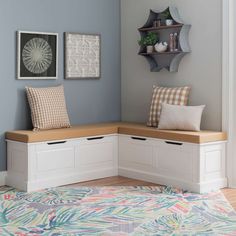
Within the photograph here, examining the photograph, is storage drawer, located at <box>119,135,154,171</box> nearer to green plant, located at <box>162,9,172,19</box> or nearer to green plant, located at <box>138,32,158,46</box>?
green plant, located at <box>138,32,158,46</box>

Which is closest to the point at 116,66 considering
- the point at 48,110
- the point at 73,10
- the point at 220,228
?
the point at 73,10

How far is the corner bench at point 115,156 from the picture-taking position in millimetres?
5113

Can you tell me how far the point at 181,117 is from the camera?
5.32 m

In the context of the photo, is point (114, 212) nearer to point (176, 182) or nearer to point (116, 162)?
point (176, 182)

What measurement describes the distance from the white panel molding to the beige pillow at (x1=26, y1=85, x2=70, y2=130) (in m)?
1.75

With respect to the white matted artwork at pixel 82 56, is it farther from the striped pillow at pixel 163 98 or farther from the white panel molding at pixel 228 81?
the white panel molding at pixel 228 81

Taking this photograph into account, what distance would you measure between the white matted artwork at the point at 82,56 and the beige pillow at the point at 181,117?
114cm

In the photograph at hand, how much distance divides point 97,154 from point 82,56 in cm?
119

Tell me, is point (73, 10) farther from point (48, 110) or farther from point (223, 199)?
point (223, 199)

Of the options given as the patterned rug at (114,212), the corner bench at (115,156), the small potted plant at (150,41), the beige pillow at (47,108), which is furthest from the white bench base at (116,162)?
the small potted plant at (150,41)

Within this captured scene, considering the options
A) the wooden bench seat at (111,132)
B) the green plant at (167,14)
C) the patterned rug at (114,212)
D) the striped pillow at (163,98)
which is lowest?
the patterned rug at (114,212)

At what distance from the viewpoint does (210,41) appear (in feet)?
17.8

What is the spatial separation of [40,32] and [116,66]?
1197 millimetres

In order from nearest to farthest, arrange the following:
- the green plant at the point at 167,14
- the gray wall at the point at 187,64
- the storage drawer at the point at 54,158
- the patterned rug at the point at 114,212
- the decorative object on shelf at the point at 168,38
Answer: the patterned rug at the point at 114,212
the storage drawer at the point at 54,158
the gray wall at the point at 187,64
the decorative object on shelf at the point at 168,38
the green plant at the point at 167,14
